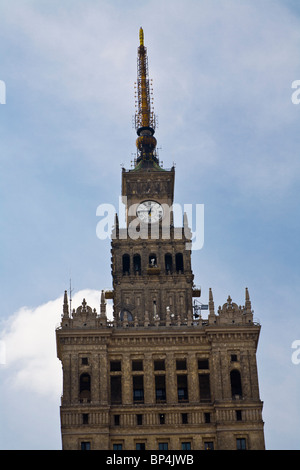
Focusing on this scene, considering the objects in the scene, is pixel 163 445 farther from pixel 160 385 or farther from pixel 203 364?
pixel 203 364

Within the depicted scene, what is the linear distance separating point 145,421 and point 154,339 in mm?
9701

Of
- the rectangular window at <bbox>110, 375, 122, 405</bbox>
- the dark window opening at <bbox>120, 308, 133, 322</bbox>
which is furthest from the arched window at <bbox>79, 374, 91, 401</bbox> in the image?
the dark window opening at <bbox>120, 308, 133, 322</bbox>

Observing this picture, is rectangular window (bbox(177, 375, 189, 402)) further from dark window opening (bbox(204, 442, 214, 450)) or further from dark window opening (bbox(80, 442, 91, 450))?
dark window opening (bbox(80, 442, 91, 450))

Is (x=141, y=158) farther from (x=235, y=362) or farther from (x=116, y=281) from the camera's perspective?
(x=235, y=362)

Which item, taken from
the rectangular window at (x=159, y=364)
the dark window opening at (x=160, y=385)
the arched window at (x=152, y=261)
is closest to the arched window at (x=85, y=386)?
the dark window opening at (x=160, y=385)

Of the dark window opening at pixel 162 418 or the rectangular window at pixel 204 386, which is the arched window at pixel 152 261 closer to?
the rectangular window at pixel 204 386

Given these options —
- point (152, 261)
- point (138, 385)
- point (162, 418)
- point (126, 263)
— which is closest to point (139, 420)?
point (162, 418)

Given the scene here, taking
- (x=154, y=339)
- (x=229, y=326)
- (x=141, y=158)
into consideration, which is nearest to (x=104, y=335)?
(x=154, y=339)

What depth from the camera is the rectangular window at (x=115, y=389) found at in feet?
421

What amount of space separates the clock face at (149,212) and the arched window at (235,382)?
26.1 metres

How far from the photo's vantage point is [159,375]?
424 feet

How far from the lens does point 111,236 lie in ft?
477

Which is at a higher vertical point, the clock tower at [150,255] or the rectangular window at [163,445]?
the clock tower at [150,255]
